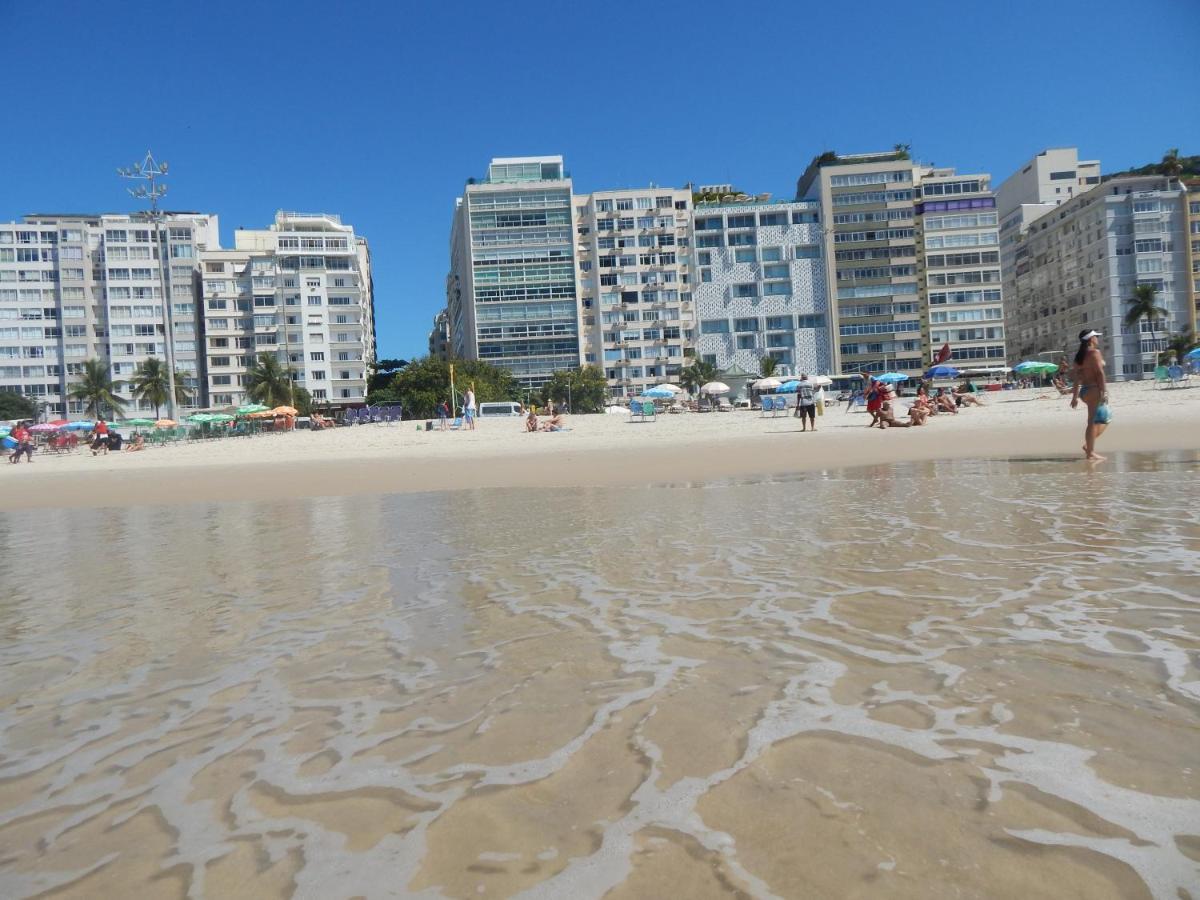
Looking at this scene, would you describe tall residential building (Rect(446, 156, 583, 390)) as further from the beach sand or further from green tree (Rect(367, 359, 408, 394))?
the beach sand

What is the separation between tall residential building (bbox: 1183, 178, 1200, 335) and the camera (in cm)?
9438

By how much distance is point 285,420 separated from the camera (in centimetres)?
5459

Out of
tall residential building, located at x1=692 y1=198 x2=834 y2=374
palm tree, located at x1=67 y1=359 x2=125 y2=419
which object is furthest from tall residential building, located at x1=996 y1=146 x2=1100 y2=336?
palm tree, located at x1=67 y1=359 x2=125 y2=419

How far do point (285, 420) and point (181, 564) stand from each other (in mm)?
50833

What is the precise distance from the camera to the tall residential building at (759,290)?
336 ft

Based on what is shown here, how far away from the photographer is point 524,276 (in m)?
99.0

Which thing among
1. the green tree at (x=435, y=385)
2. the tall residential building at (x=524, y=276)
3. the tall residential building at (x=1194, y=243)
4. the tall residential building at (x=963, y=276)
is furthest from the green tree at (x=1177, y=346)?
the green tree at (x=435, y=385)

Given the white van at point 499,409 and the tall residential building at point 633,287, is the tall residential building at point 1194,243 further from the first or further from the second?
the white van at point 499,409

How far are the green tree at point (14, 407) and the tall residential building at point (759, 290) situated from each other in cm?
7967

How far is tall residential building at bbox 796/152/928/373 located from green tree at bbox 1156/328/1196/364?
24932 mm

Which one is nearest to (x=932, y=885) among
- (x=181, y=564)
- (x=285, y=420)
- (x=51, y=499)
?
(x=181, y=564)

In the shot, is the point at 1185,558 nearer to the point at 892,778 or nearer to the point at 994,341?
the point at 892,778

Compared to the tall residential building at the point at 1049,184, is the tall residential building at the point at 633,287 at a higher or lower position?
lower

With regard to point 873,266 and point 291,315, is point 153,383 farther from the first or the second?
point 873,266
